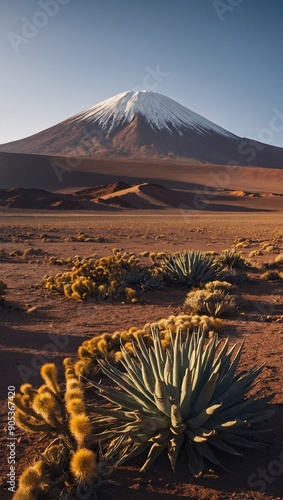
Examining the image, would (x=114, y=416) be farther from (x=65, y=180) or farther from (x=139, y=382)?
(x=65, y=180)

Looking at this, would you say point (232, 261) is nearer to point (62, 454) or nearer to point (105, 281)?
point (105, 281)

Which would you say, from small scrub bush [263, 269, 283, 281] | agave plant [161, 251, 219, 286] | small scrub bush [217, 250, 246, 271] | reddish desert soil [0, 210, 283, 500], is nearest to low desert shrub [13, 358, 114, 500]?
reddish desert soil [0, 210, 283, 500]

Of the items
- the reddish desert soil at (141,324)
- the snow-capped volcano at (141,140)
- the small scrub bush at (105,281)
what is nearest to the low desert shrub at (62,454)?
the reddish desert soil at (141,324)

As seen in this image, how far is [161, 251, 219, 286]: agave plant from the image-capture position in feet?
29.8

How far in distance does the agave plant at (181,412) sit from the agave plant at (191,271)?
5403 millimetres

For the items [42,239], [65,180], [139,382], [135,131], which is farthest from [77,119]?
[139,382]

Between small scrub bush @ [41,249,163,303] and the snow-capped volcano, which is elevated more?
the snow-capped volcano

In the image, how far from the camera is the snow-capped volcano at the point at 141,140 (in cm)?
14269

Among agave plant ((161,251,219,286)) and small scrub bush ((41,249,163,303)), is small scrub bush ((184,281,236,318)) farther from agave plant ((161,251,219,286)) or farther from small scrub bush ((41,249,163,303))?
agave plant ((161,251,219,286))

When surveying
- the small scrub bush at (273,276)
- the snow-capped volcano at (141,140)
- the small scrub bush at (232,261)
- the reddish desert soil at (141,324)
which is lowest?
the reddish desert soil at (141,324)

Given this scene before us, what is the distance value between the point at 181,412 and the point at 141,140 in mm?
157233

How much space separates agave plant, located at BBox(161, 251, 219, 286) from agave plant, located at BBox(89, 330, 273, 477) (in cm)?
540

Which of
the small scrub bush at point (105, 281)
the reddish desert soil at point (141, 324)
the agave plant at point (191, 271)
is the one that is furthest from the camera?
the agave plant at point (191, 271)

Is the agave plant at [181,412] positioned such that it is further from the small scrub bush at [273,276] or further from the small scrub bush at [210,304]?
the small scrub bush at [273,276]
